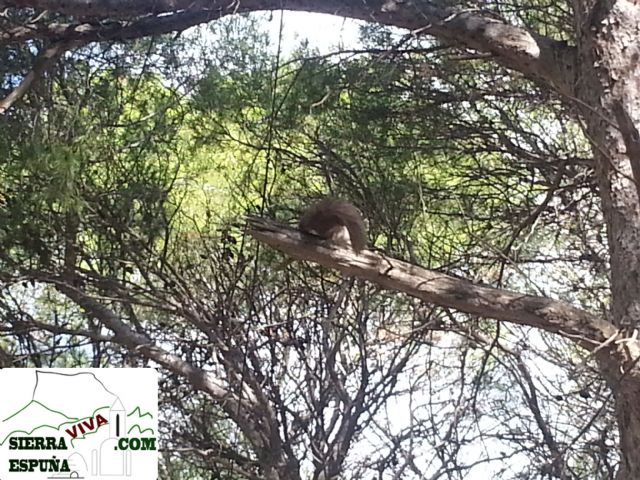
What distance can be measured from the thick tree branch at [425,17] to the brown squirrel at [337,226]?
42 cm

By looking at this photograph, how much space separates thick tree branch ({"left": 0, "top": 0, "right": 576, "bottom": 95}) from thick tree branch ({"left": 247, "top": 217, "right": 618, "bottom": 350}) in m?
0.43

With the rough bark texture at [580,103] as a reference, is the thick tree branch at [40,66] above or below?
above

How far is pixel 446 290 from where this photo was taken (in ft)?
4.65

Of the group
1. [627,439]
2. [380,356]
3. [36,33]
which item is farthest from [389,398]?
[36,33]

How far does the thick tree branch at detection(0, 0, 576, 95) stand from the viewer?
63.7 inches

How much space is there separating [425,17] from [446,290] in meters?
0.56

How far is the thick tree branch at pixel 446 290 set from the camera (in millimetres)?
1381

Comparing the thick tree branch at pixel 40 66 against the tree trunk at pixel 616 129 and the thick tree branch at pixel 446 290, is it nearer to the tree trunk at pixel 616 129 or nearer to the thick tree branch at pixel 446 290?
the thick tree branch at pixel 446 290

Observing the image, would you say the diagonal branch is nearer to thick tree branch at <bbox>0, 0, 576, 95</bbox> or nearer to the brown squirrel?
thick tree branch at <bbox>0, 0, 576, 95</bbox>

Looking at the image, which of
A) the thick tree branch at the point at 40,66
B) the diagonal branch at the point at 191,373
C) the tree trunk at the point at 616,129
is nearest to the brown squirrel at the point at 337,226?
the tree trunk at the point at 616,129

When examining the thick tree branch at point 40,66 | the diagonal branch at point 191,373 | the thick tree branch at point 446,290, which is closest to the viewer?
the thick tree branch at point 446,290

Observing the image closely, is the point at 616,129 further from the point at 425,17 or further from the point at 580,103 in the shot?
the point at 425,17

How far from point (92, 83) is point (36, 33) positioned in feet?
0.73

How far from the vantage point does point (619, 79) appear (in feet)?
4.98
